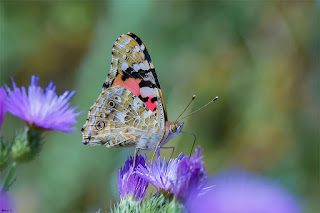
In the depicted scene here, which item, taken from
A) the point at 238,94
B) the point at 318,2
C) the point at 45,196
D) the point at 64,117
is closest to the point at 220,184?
the point at 64,117

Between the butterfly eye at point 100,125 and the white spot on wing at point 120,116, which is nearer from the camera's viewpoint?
the butterfly eye at point 100,125

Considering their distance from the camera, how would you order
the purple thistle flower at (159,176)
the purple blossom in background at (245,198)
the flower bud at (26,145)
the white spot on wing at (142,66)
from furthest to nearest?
the white spot on wing at (142,66) < the flower bud at (26,145) < the purple thistle flower at (159,176) < the purple blossom in background at (245,198)

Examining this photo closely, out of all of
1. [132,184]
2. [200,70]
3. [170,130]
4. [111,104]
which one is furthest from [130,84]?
[200,70]

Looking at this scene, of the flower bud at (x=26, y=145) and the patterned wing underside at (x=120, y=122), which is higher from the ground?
the patterned wing underside at (x=120, y=122)

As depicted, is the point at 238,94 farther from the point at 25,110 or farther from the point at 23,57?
the point at 25,110

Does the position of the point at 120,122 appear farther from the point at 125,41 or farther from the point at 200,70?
the point at 200,70

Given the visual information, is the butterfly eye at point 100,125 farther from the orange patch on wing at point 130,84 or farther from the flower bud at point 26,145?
the flower bud at point 26,145

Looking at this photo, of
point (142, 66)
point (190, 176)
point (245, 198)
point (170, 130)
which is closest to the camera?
point (245, 198)

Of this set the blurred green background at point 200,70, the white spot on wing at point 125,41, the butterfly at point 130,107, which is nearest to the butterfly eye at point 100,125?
the butterfly at point 130,107
